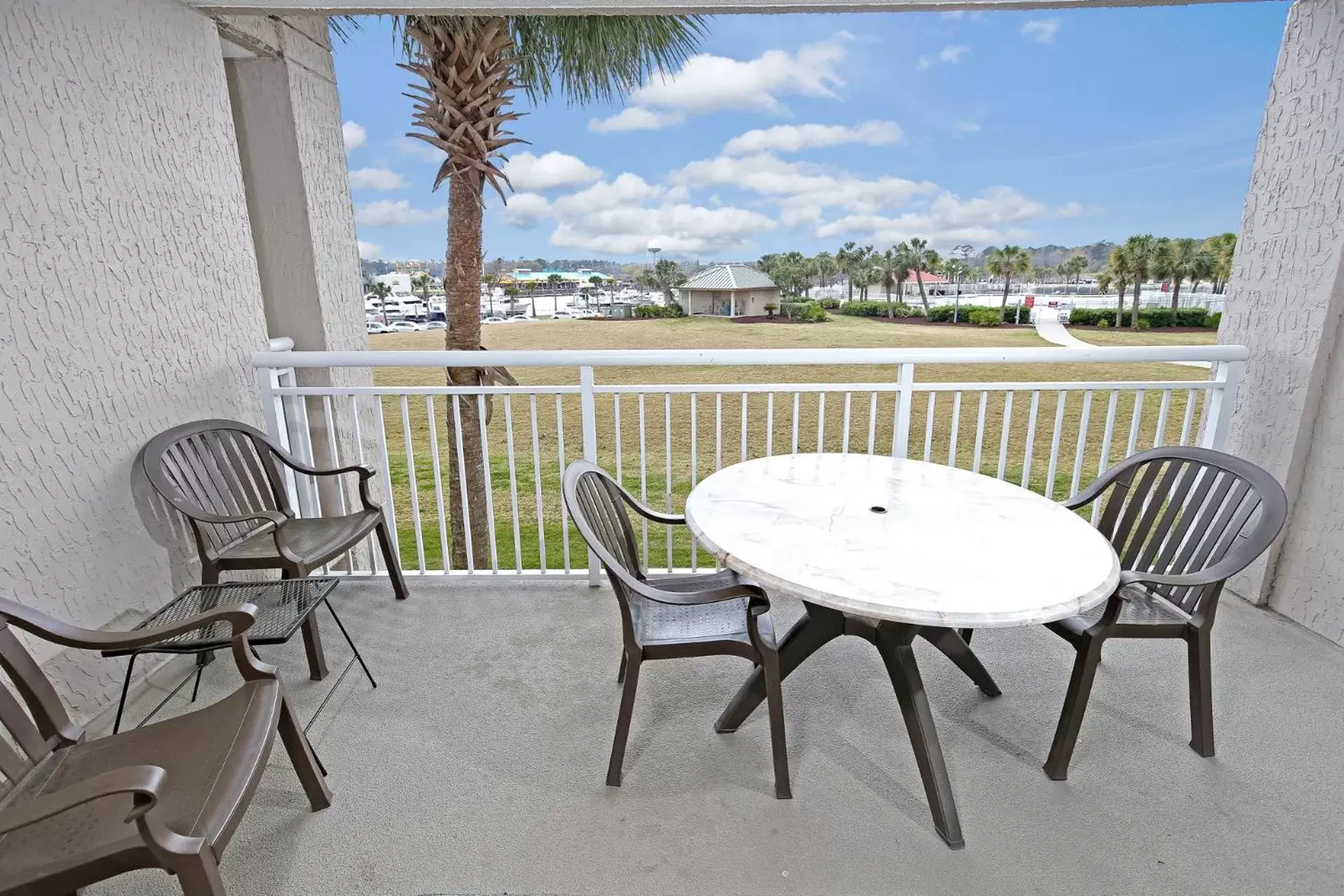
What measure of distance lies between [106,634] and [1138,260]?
10675 mm

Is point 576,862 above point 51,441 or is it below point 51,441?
below

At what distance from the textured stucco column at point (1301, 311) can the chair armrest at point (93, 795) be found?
387 cm

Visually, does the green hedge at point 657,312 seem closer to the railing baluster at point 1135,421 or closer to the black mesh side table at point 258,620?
the railing baluster at point 1135,421

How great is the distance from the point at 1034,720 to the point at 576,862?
5.20 feet

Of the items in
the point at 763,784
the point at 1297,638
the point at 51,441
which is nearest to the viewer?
the point at 763,784

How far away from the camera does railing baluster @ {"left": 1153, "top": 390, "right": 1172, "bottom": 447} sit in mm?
2640

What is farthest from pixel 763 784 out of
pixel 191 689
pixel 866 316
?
pixel 866 316

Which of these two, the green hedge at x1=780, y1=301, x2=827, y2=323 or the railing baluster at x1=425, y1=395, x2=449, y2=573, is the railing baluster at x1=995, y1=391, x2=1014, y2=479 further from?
the green hedge at x1=780, y1=301, x2=827, y2=323

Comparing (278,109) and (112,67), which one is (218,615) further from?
(278,109)

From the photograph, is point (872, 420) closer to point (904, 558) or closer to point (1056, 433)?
point (1056, 433)

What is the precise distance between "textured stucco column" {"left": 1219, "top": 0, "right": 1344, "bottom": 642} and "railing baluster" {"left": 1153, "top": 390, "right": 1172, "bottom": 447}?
33 centimetres

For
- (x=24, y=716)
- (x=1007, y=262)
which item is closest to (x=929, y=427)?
(x=24, y=716)

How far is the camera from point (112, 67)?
228cm

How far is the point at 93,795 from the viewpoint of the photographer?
39.1 inches
